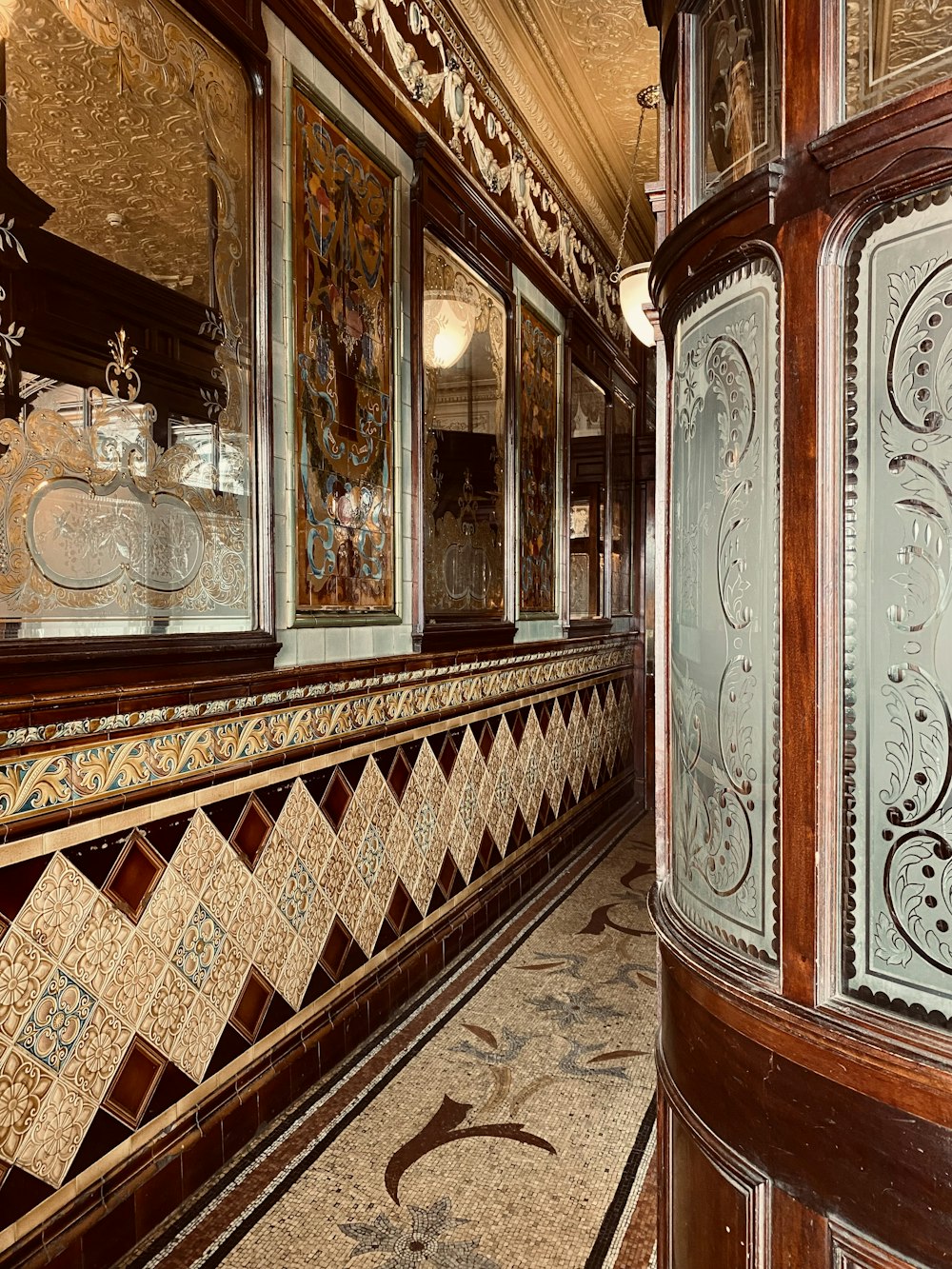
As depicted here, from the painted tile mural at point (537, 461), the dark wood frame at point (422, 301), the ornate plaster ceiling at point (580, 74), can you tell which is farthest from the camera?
the painted tile mural at point (537, 461)

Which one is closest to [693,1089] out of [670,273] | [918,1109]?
[918,1109]

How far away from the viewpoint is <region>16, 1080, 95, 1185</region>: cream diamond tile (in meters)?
1.59

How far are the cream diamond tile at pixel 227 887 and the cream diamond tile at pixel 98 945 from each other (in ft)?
0.91

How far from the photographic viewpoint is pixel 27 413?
5.35ft

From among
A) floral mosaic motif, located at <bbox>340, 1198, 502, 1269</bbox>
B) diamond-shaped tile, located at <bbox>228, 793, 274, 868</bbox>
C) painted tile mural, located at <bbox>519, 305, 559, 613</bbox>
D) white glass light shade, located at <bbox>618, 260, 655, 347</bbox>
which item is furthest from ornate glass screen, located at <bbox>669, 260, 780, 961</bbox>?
painted tile mural, located at <bbox>519, 305, 559, 613</bbox>

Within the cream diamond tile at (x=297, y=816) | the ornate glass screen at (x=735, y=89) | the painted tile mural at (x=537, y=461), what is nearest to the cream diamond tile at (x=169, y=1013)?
the cream diamond tile at (x=297, y=816)

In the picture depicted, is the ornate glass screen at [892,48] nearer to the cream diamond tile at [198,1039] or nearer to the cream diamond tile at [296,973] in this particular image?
the cream diamond tile at [198,1039]

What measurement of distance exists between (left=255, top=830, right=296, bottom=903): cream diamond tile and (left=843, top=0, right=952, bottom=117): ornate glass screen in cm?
206

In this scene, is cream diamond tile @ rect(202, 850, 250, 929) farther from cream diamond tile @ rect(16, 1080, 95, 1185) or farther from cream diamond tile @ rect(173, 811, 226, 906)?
cream diamond tile @ rect(16, 1080, 95, 1185)

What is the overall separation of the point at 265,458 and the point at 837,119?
1706mm

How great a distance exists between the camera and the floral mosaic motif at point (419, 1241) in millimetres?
1763

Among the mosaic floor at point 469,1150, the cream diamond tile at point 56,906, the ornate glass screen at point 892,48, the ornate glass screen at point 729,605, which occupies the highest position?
the ornate glass screen at point 892,48

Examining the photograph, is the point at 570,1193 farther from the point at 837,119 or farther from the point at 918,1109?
the point at 837,119

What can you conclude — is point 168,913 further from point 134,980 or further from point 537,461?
point 537,461
